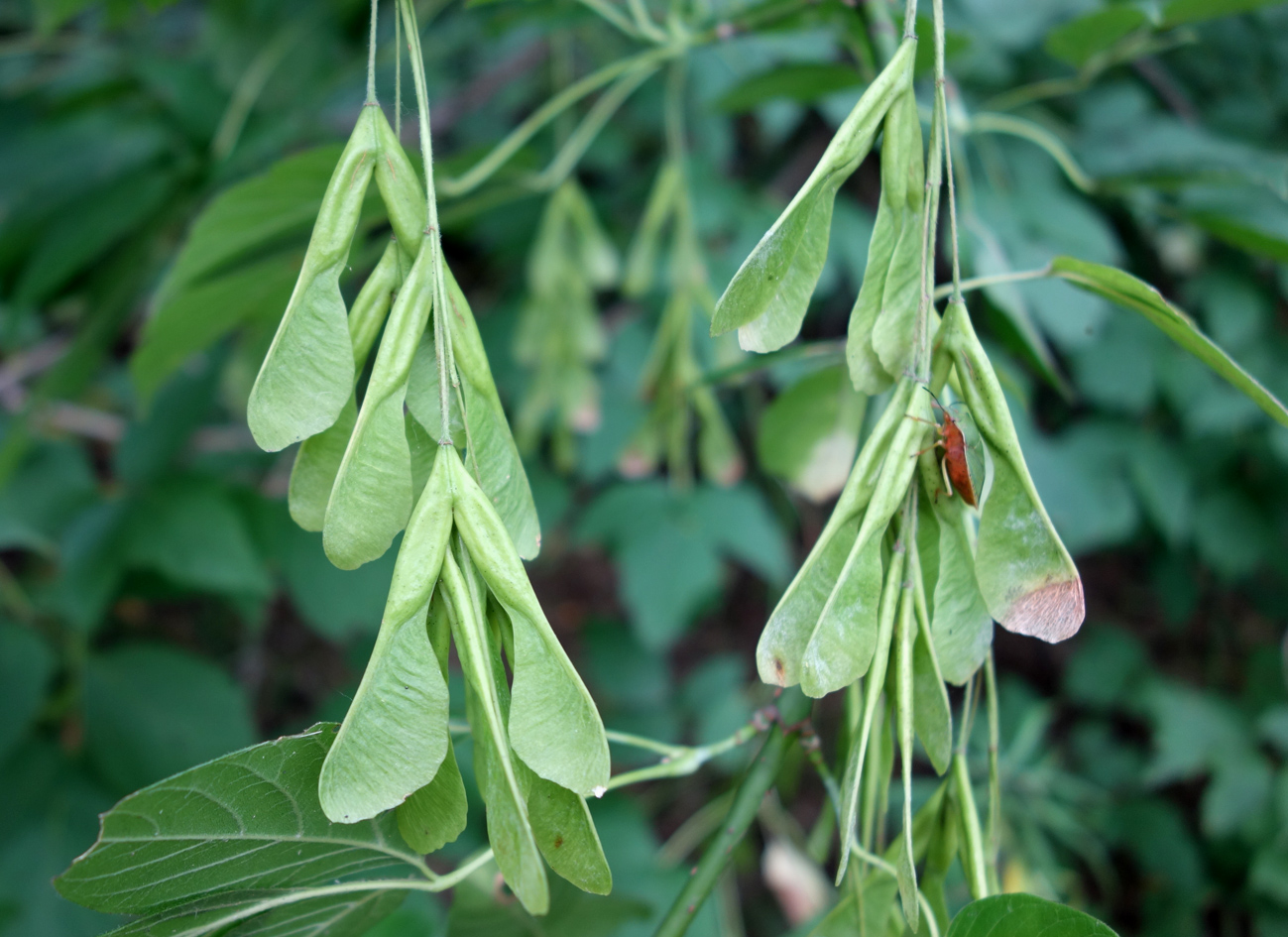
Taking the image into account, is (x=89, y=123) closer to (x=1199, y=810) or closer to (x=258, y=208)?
(x=258, y=208)

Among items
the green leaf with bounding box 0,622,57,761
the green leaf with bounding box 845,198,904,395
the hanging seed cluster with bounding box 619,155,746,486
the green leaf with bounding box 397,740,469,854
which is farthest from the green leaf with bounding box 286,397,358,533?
the green leaf with bounding box 0,622,57,761

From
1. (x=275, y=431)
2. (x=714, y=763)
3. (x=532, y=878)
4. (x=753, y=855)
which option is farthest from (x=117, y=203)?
(x=753, y=855)

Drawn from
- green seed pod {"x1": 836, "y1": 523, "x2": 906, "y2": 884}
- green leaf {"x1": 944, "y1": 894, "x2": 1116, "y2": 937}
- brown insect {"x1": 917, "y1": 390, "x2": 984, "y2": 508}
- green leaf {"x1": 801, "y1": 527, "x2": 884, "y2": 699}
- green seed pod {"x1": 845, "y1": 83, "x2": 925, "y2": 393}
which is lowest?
green leaf {"x1": 944, "y1": 894, "x2": 1116, "y2": 937}

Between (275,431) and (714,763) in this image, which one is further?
(714,763)

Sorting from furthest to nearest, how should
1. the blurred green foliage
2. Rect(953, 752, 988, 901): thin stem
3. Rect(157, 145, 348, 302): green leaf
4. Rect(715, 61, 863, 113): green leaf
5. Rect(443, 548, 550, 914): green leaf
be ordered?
the blurred green foliage
Rect(715, 61, 863, 113): green leaf
Rect(157, 145, 348, 302): green leaf
Rect(953, 752, 988, 901): thin stem
Rect(443, 548, 550, 914): green leaf

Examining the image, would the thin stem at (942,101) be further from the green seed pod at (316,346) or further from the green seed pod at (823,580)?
the green seed pod at (316,346)

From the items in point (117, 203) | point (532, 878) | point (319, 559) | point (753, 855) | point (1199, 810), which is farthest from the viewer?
point (753, 855)

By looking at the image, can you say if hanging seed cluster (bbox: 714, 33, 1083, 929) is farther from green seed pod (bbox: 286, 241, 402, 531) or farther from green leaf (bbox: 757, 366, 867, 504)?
green leaf (bbox: 757, 366, 867, 504)

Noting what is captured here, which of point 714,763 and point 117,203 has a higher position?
point 117,203
